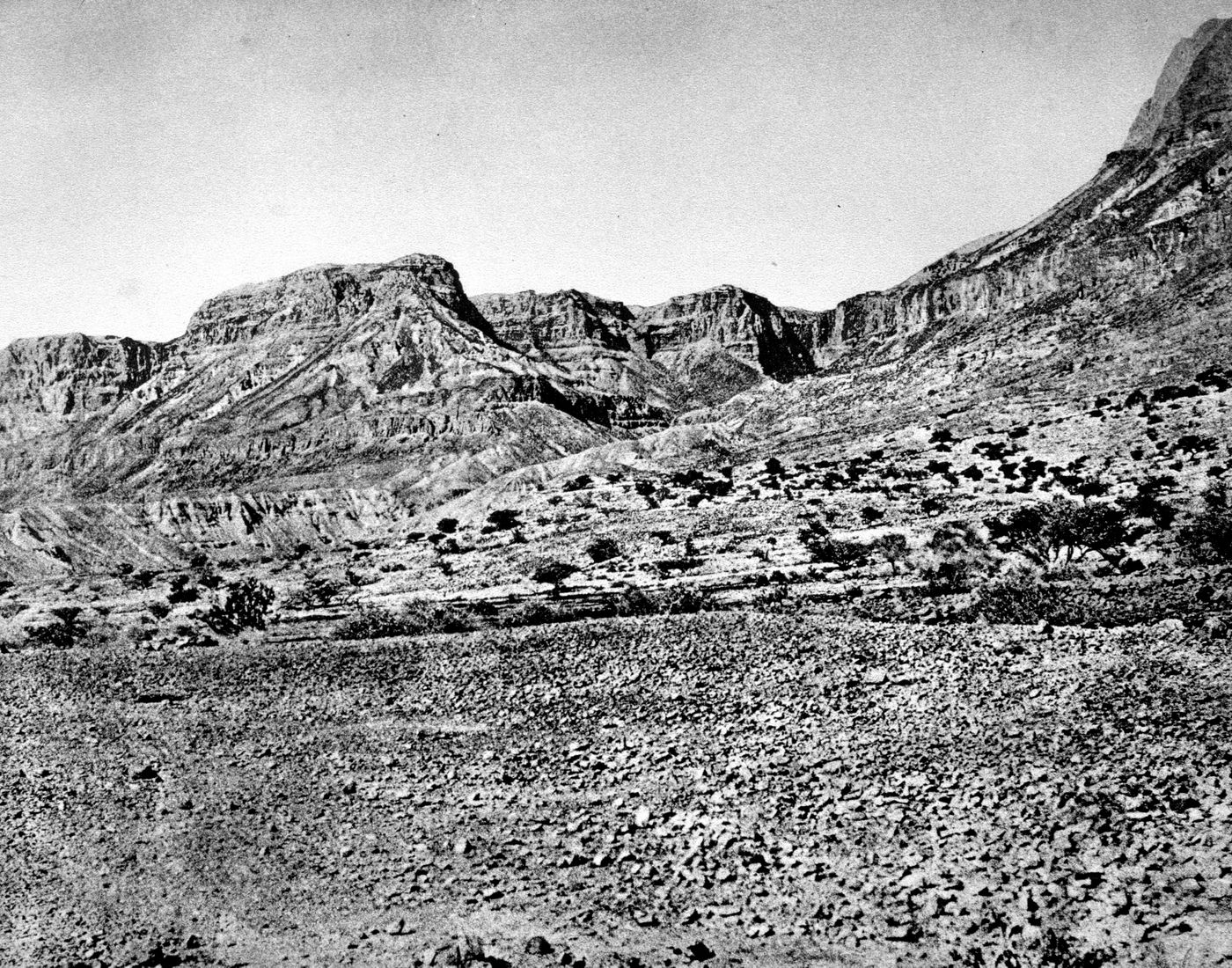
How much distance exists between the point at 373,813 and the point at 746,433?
79.9m

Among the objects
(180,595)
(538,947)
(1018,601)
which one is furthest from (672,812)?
(180,595)

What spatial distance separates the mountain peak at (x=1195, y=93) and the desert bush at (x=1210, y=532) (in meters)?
89.1

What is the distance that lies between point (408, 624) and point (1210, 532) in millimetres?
19976

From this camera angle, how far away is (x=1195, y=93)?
364ft

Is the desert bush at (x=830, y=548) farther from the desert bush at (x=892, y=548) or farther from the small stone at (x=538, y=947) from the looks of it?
the small stone at (x=538, y=947)

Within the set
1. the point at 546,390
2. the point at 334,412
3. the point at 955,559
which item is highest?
the point at 546,390

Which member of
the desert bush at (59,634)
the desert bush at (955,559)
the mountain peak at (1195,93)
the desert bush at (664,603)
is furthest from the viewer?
the mountain peak at (1195,93)

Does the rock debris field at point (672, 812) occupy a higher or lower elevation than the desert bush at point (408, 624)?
lower

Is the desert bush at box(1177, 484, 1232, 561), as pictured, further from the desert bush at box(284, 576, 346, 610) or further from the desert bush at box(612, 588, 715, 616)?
the desert bush at box(284, 576, 346, 610)

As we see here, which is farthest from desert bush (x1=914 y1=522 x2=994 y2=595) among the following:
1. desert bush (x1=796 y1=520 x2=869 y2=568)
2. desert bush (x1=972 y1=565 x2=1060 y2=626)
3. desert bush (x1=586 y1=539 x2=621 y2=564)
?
desert bush (x1=586 y1=539 x2=621 y2=564)

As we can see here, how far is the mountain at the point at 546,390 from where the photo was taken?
232ft

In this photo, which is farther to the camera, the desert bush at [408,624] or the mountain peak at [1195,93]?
the mountain peak at [1195,93]

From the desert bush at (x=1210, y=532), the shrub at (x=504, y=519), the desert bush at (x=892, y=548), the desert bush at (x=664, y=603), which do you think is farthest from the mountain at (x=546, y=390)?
the desert bush at (x=664, y=603)

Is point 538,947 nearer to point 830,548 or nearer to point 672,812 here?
point 672,812
